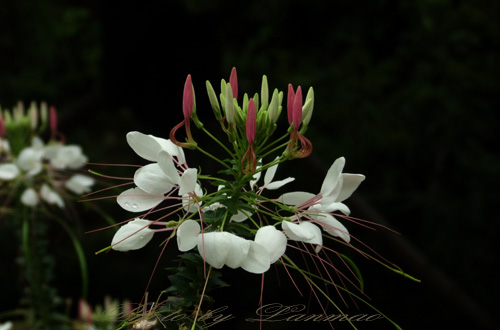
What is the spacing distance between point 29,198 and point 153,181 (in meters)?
0.92

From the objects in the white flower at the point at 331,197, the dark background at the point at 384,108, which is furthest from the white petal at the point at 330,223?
the dark background at the point at 384,108

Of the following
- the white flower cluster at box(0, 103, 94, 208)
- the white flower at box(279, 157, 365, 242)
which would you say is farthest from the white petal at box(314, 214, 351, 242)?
the white flower cluster at box(0, 103, 94, 208)

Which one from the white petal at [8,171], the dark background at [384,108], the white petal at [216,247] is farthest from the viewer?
the dark background at [384,108]

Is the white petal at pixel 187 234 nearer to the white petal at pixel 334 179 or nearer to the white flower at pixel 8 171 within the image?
the white petal at pixel 334 179

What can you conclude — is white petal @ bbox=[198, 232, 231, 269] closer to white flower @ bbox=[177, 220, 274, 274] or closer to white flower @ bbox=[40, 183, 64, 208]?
white flower @ bbox=[177, 220, 274, 274]

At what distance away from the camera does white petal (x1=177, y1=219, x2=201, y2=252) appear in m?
0.60

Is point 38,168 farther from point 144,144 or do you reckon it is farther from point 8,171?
point 144,144

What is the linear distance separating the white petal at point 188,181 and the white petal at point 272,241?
0.09 m

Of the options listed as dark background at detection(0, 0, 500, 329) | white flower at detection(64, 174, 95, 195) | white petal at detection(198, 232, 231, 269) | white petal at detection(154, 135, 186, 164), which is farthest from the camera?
dark background at detection(0, 0, 500, 329)

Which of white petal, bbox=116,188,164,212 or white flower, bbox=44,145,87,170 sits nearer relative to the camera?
white petal, bbox=116,188,164,212

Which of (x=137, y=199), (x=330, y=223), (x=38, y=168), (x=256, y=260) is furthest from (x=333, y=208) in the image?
(x=38, y=168)

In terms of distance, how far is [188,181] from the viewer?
2.02ft

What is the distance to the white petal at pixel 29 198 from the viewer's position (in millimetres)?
1438

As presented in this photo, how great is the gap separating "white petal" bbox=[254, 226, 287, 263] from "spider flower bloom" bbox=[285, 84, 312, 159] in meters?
0.10
